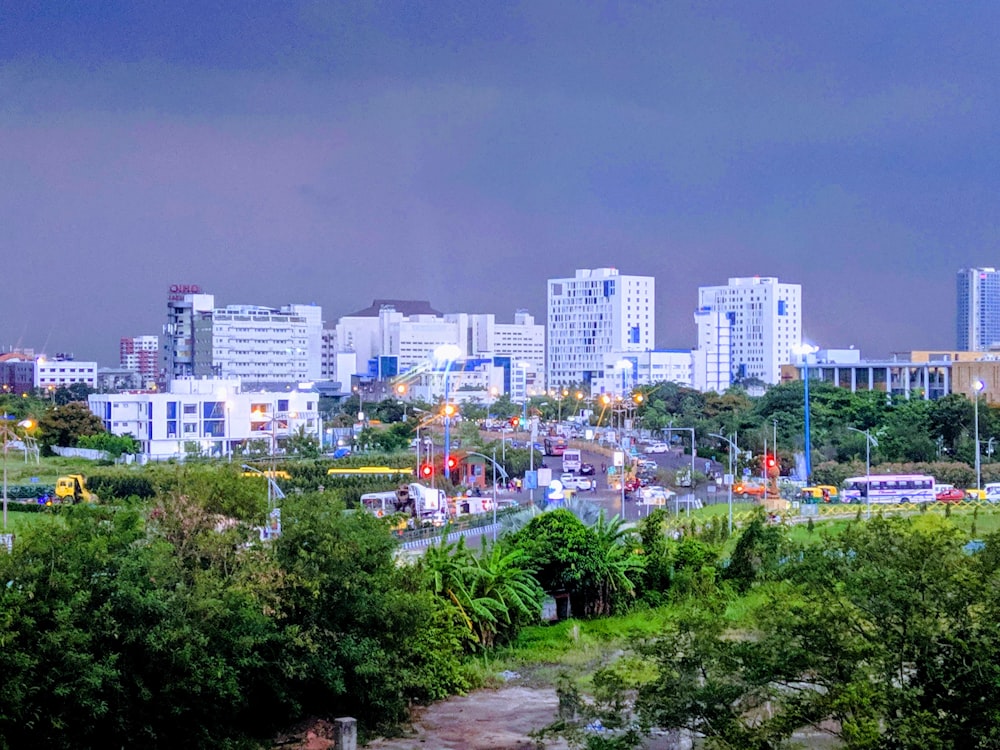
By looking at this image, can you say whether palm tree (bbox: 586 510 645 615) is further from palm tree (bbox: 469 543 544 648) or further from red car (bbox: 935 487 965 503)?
red car (bbox: 935 487 965 503)

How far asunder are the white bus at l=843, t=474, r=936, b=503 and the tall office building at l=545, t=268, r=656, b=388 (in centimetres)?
11213

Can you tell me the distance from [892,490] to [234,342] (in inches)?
3788

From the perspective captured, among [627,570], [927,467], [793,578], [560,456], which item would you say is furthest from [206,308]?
[793,578]

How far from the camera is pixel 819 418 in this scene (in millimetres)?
73625

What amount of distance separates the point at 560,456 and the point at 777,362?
10034cm

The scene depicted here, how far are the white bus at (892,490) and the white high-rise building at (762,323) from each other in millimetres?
115923

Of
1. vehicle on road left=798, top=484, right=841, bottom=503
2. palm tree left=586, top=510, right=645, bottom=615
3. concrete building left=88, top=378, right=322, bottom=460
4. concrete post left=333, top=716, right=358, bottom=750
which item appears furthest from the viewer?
concrete building left=88, top=378, right=322, bottom=460

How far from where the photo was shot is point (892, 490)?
49.1 meters

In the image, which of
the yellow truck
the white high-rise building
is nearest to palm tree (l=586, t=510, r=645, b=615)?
the yellow truck

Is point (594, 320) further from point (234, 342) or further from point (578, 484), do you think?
point (578, 484)

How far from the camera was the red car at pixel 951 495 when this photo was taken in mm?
48231

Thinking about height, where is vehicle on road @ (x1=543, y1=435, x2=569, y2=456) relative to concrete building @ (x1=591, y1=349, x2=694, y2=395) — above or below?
below

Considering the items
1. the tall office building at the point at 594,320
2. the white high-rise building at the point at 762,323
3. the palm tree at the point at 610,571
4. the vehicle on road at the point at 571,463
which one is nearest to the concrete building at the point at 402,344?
the tall office building at the point at 594,320

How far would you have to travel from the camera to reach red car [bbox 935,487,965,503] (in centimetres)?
4823
